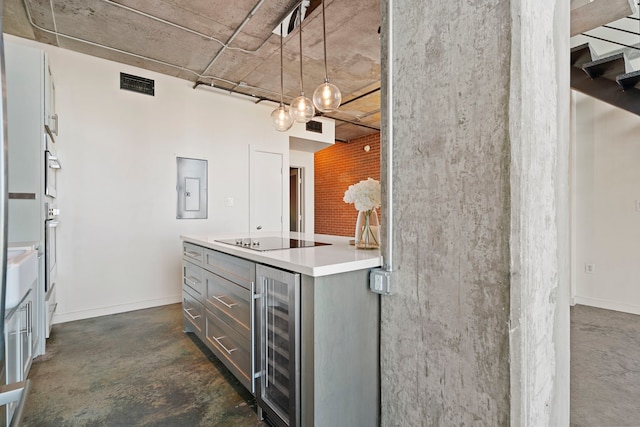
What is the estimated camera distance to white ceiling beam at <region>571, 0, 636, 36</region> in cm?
193

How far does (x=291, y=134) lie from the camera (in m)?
5.44

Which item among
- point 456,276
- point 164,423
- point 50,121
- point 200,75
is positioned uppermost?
A: point 200,75

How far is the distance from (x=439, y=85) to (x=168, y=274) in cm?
393

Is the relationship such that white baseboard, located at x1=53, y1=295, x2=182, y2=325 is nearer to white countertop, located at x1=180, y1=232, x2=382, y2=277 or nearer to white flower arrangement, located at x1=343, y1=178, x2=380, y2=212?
white countertop, located at x1=180, y1=232, x2=382, y2=277

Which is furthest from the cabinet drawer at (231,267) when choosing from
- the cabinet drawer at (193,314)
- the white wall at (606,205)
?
the white wall at (606,205)

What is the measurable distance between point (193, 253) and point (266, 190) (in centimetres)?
248

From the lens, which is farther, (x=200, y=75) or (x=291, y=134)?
(x=291, y=134)

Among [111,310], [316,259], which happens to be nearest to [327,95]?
[316,259]

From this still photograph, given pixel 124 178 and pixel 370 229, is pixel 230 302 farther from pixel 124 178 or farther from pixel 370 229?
pixel 124 178

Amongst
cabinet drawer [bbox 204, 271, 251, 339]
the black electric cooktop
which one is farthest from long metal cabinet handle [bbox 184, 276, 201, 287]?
the black electric cooktop

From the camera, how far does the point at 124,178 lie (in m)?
3.78

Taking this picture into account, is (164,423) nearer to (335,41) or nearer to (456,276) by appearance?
(456,276)

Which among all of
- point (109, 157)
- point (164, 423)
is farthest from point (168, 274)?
point (164, 423)

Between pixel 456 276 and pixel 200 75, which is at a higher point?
pixel 200 75
